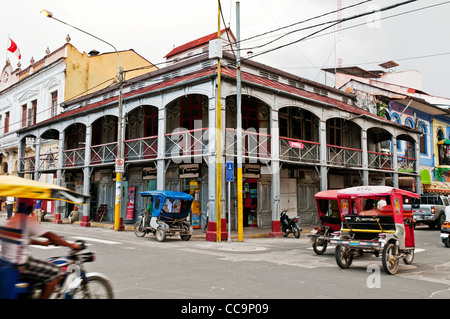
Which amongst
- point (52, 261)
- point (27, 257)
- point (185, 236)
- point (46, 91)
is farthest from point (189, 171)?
point (46, 91)

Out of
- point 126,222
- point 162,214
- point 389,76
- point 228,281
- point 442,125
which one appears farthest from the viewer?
point 389,76

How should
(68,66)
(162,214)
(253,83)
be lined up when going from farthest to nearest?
1. (68,66)
2. (253,83)
3. (162,214)

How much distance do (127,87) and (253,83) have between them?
386 inches

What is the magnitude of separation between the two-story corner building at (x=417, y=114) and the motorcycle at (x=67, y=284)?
2640 cm

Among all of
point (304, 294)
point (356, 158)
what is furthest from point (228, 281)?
point (356, 158)

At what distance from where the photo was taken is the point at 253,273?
8.58 metres

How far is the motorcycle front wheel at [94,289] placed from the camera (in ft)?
15.9

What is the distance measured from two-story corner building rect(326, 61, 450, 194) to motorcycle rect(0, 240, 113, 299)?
26.4 m

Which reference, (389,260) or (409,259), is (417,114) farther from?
(389,260)

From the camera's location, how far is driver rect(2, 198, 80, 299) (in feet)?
14.7

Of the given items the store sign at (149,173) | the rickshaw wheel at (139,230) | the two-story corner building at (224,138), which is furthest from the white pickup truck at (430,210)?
the rickshaw wheel at (139,230)

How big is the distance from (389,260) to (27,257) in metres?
7.41

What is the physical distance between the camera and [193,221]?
787 inches
